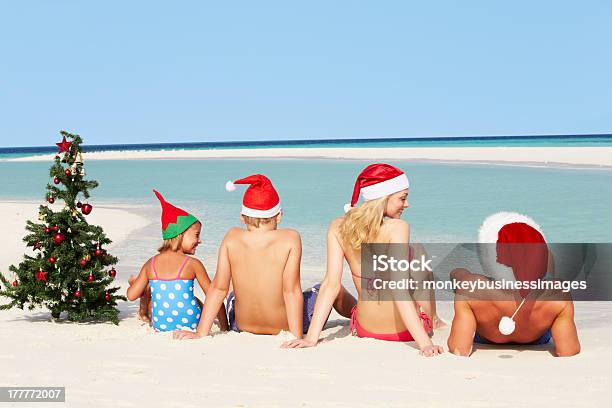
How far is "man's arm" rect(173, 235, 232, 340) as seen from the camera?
6352mm

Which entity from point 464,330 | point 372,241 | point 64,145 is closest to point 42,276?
point 64,145

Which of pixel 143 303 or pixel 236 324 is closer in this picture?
pixel 236 324

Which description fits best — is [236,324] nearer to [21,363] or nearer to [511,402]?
[21,363]

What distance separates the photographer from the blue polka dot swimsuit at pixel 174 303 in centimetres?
663

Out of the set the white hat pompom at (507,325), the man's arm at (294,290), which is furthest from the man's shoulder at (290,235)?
the white hat pompom at (507,325)

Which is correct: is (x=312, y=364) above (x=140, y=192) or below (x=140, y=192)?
above

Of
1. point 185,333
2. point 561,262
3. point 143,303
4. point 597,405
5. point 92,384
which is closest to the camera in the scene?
point 597,405

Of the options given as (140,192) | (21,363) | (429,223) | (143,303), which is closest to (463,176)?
(140,192)

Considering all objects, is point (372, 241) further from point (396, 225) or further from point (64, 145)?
point (64, 145)

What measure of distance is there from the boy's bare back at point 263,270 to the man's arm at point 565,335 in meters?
1.92

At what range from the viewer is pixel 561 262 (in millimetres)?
10828

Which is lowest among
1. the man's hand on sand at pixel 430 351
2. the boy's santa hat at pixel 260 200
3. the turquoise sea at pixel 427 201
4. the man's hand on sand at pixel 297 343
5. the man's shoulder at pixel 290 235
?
the turquoise sea at pixel 427 201

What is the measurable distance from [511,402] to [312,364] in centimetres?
143

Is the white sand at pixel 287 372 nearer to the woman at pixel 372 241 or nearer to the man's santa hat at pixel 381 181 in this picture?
the woman at pixel 372 241
